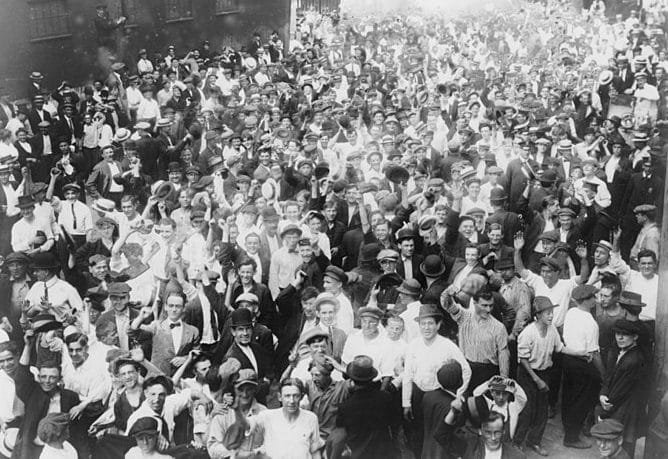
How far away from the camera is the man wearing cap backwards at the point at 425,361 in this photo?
5.91 meters

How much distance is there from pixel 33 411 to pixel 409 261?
12.2 ft

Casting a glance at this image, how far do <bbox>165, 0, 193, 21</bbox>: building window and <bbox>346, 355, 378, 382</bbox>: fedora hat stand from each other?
14.6m

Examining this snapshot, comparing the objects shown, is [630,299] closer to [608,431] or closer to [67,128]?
[608,431]

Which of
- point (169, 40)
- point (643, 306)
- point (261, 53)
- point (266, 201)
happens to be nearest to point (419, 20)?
point (261, 53)

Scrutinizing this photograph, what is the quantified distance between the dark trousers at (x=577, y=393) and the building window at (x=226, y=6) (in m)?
17.0

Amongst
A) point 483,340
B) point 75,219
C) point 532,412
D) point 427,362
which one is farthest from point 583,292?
point 75,219

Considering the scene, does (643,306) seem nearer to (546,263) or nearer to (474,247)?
(546,263)

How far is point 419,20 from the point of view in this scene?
85.5 ft

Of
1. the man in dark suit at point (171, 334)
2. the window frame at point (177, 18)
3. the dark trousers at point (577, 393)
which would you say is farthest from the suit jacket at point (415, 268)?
the window frame at point (177, 18)

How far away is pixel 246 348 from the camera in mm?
6238

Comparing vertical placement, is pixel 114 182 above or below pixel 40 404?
above

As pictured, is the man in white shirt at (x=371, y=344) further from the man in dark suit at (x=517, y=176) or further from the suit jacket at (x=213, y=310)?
the man in dark suit at (x=517, y=176)

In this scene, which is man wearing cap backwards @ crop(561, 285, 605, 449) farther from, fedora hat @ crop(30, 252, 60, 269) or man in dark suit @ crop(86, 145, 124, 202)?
man in dark suit @ crop(86, 145, 124, 202)

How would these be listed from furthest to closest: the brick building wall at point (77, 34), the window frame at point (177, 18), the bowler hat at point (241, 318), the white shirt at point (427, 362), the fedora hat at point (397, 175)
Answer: the window frame at point (177, 18)
the brick building wall at point (77, 34)
the fedora hat at point (397, 175)
the bowler hat at point (241, 318)
the white shirt at point (427, 362)
